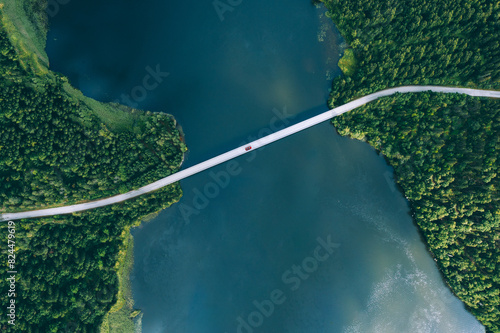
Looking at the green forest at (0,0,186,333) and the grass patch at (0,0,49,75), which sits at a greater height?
the grass patch at (0,0,49,75)

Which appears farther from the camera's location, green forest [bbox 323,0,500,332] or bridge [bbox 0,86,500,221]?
bridge [bbox 0,86,500,221]

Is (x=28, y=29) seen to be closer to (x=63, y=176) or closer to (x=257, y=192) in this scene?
(x=63, y=176)

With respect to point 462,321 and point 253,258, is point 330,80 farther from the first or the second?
point 462,321

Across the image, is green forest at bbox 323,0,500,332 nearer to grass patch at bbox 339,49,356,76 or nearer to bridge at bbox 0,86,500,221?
bridge at bbox 0,86,500,221

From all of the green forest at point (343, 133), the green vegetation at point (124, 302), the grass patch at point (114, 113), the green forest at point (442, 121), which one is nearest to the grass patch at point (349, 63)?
the green forest at point (343, 133)

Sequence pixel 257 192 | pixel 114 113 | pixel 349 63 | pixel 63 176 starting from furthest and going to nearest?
pixel 349 63 < pixel 257 192 < pixel 114 113 < pixel 63 176

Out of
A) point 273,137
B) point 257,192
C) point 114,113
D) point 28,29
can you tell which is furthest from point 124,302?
point 28,29

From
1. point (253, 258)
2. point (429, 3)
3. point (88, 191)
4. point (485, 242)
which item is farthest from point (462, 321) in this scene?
point (88, 191)

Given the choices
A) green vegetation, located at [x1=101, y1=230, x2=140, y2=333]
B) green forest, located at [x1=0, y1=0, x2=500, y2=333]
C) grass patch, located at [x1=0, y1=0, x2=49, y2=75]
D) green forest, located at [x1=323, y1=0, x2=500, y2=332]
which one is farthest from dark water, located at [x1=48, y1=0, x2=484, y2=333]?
green forest, located at [x1=323, y1=0, x2=500, y2=332]
